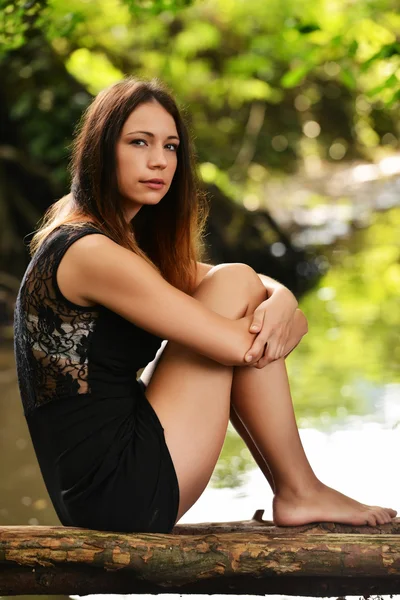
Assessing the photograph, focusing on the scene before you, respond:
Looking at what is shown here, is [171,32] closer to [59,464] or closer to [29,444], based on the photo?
[29,444]

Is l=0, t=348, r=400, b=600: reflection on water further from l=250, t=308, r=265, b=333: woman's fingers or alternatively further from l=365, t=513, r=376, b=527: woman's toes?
l=250, t=308, r=265, b=333: woman's fingers

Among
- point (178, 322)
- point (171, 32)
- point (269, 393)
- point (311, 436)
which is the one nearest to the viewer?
point (178, 322)

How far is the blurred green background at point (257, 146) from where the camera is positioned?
13.7 ft

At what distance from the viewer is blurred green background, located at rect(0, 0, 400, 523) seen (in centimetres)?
418

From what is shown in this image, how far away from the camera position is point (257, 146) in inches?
481

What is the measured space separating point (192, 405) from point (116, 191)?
0.53 metres

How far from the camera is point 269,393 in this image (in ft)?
7.36

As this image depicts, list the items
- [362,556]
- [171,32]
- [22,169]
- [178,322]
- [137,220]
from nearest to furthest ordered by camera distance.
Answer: [362,556] → [178,322] → [137,220] → [22,169] → [171,32]

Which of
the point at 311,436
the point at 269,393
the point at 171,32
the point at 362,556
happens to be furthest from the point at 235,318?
the point at 171,32

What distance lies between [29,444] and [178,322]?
6.40ft

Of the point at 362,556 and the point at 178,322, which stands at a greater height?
the point at 178,322

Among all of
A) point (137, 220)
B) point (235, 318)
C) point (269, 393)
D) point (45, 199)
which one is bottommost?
point (269, 393)

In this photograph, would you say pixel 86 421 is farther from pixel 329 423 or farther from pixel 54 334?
pixel 329 423

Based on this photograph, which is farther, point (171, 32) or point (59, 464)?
point (171, 32)
